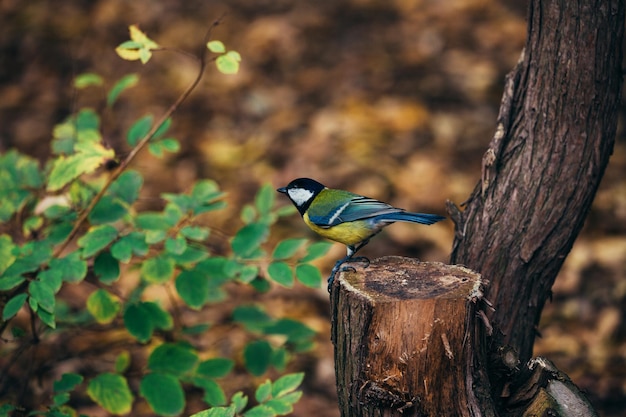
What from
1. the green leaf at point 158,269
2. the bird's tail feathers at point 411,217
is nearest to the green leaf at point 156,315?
the green leaf at point 158,269

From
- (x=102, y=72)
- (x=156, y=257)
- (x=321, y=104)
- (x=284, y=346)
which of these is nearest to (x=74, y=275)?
(x=156, y=257)

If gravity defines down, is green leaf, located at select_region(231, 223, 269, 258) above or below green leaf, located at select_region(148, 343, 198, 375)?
above

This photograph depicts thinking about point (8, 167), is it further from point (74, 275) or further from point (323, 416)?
point (323, 416)

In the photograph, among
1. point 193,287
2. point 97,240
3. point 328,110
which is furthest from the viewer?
point 328,110

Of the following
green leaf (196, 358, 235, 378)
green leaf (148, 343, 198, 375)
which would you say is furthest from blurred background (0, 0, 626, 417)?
green leaf (148, 343, 198, 375)

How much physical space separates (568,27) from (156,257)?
1.54 meters

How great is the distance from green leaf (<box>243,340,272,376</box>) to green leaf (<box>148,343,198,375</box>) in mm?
294

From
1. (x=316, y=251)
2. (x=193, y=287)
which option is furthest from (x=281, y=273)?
(x=193, y=287)

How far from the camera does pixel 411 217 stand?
2.30 m

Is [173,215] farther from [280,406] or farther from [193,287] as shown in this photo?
[280,406]

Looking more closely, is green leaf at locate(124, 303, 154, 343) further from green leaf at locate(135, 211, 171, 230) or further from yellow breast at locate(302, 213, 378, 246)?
yellow breast at locate(302, 213, 378, 246)

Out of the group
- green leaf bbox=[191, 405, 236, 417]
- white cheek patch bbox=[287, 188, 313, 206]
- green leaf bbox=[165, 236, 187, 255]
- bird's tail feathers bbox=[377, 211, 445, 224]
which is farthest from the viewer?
white cheek patch bbox=[287, 188, 313, 206]

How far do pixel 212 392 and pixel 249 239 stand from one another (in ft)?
1.82

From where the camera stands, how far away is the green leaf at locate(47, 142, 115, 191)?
2350mm
